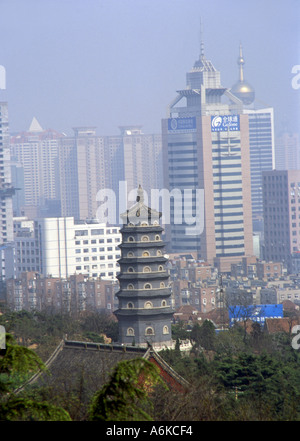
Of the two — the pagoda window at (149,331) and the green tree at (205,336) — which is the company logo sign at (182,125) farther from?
the pagoda window at (149,331)

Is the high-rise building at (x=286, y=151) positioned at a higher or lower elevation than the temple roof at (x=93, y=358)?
higher

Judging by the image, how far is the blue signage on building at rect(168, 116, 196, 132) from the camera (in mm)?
59572

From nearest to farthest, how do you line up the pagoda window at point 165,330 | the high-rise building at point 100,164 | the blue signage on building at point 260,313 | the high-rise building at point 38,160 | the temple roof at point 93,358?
the temple roof at point 93,358
the pagoda window at point 165,330
the blue signage on building at point 260,313
the high-rise building at point 100,164
the high-rise building at point 38,160

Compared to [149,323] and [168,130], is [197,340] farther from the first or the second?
[168,130]

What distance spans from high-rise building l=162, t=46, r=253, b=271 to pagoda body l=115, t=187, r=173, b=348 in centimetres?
3697

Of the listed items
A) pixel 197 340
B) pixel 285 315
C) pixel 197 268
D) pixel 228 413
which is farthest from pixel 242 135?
pixel 228 413

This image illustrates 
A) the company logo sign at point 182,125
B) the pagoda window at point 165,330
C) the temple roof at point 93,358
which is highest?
the company logo sign at point 182,125

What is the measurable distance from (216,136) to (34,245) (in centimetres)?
1353

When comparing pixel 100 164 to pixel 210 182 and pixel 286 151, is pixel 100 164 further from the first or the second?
pixel 210 182

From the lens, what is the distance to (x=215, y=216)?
5884 cm

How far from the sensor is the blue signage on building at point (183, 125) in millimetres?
59572

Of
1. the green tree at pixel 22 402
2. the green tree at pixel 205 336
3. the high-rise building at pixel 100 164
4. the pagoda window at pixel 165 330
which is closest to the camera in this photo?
the green tree at pixel 22 402

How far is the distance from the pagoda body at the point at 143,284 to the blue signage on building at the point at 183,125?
39.3 meters

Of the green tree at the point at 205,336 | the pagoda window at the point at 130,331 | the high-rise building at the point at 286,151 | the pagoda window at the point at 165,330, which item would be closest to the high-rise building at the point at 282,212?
the high-rise building at the point at 286,151
